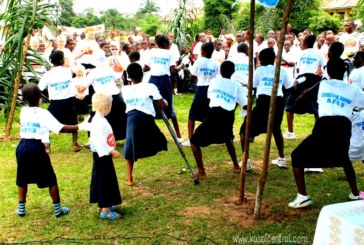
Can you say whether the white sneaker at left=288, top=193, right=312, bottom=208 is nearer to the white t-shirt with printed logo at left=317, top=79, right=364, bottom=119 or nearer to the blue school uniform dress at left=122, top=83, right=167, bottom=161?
the white t-shirt with printed logo at left=317, top=79, right=364, bottom=119

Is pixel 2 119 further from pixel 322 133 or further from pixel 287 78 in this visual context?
pixel 322 133

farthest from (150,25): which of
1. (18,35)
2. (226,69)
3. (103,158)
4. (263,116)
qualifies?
(103,158)

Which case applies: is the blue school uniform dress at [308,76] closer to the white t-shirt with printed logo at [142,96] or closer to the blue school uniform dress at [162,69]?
the blue school uniform dress at [162,69]

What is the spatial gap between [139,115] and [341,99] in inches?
96.4

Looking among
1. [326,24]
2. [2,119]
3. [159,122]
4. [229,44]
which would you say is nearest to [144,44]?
[229,44]

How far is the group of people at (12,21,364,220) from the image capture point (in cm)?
471

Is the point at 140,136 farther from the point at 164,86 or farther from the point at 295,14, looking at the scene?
the point at 295,14

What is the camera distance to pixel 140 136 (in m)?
5.77

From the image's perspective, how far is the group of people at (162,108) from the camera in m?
4.71

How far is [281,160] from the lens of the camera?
6.46 metres

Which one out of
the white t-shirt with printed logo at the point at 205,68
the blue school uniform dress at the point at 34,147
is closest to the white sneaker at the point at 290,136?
the white t-shirt with printed logo at the point at 205,68

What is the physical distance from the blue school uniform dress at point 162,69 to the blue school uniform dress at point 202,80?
507mm

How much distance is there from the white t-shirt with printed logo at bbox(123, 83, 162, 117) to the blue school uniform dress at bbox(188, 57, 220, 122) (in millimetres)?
1776

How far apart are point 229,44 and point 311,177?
6.56 meters
